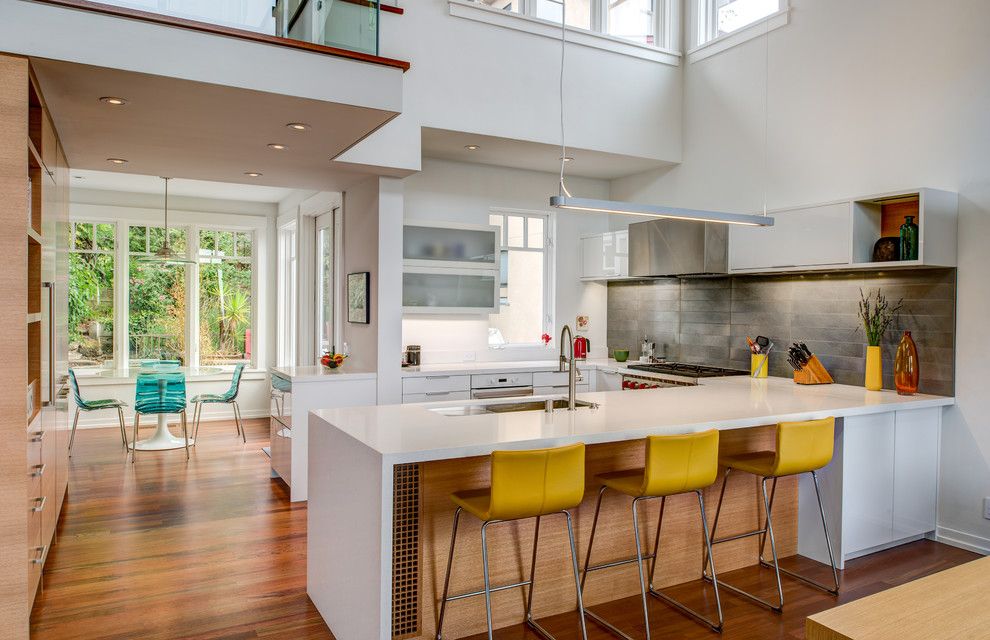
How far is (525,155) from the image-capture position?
6086 mm

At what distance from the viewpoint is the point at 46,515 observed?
3801 mm

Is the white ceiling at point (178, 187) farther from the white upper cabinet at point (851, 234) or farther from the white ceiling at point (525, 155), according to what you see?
the white upper cabinet at point (851, 234)

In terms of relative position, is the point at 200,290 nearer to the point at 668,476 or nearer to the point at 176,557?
the point at 176,557

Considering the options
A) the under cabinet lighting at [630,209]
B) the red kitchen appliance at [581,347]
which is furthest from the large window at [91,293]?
the under cabinet lighting at [630,209]

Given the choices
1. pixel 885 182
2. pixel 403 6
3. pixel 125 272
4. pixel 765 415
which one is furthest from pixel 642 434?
pixel 125 272

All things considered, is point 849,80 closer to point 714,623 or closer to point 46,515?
point 714,623

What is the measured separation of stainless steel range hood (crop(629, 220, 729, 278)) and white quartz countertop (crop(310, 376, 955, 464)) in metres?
1.21

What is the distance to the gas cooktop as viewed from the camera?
18.1ft

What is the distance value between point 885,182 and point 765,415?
2.23 meters

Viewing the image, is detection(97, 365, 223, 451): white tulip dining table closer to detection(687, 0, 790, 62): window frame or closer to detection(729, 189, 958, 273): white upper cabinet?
detection(729, 189, 958, 273): white upper cabinet

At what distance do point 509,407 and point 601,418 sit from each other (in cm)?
68

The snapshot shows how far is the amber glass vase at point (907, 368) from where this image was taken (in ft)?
14.2

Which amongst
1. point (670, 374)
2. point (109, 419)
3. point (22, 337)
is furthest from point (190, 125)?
point (109, 419)

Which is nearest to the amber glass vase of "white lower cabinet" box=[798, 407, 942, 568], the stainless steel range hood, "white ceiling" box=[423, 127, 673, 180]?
"white lower cabinet" box=[798, 407, 942, 568]
